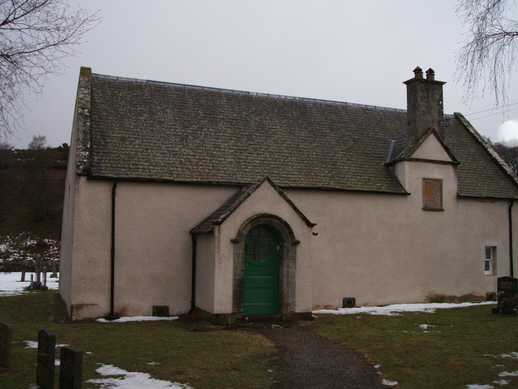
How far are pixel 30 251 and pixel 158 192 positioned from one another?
138ft

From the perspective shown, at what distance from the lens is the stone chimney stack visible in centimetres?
2016

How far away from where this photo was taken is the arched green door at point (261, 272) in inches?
601

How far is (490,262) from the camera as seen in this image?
20.8 metres

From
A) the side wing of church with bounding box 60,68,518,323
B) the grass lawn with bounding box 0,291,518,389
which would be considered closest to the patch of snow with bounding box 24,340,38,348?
the grass lawn with bounding box 0,291,518,389

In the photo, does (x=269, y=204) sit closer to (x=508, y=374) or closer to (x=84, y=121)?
(x=84, y=121)

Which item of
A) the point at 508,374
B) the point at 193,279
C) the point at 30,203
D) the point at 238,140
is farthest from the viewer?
the point at 30,203

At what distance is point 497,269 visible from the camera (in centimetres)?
2062

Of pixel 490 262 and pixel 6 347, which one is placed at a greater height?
pixel 490 262

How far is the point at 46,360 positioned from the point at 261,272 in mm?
8646

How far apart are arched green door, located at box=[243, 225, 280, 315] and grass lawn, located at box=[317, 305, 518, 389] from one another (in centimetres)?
183

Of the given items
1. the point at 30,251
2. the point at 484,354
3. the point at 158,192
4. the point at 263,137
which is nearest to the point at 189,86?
the point at 263,137

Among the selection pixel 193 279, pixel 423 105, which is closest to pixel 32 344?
pixel 193 279

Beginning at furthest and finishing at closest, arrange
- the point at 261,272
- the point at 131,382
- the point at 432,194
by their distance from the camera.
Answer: the point at 432,194, the point at 261,272, the point at 131,382

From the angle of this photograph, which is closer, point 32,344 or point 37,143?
point 32,344
